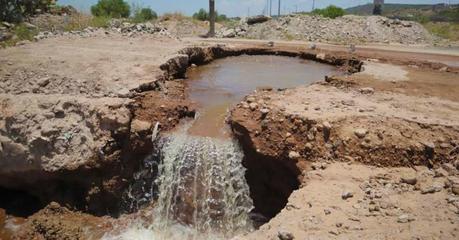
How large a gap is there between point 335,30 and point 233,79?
1329 centimetres

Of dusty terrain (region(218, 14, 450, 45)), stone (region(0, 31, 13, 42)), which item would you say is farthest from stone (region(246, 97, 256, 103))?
dusty terrain (region(218, 14, 450, 45))

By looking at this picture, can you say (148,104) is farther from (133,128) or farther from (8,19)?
(8,19)

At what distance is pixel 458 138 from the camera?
20.0ft

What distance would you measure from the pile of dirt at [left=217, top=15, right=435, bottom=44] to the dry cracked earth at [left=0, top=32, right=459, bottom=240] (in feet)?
41.9

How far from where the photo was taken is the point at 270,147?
7078 millimetres

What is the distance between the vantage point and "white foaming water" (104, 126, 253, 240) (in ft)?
23.6

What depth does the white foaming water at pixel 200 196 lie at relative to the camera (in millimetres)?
7180

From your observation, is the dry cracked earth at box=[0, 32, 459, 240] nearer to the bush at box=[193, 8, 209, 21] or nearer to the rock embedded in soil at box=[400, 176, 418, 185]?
the rock embedded in soil at box=[400, 176, 418, 185]

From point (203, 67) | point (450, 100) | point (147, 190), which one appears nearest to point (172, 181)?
point (147, 190)

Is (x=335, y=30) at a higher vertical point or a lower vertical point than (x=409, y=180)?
higher

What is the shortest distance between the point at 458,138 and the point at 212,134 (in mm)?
4160

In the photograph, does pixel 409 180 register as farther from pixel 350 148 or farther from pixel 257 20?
pixel 257 20

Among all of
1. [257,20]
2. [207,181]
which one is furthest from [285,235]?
[257,20]

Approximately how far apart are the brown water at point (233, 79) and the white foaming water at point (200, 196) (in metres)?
0.67
